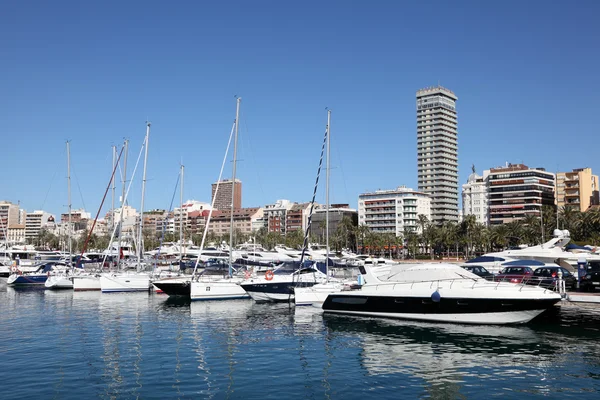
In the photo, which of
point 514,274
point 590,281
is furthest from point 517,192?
point 590,281

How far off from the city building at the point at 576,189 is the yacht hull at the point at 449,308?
146540mm

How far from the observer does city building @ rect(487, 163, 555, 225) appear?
16025 cm

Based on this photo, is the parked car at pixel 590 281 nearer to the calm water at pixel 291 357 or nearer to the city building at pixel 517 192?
the calm water at pixel 291 357

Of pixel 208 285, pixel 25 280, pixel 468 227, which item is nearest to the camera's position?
pixel 208 285

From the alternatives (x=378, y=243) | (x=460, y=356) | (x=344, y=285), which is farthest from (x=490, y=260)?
(x=378, y=243)

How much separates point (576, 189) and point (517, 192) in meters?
18.5

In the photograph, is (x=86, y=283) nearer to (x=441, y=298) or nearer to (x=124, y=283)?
(x=124, y=283)

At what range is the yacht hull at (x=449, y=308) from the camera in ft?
94.4

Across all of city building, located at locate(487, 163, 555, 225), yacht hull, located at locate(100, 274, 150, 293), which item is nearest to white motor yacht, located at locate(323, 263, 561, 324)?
yacht hull, located at locate(100, 274, 150, 293)

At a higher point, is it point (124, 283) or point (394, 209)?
point (394, 209)

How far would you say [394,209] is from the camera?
181375 mm

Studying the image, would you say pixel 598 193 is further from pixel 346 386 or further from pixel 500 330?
pixel 346 386

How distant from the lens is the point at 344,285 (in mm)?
41719

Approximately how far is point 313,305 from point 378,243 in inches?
4577
